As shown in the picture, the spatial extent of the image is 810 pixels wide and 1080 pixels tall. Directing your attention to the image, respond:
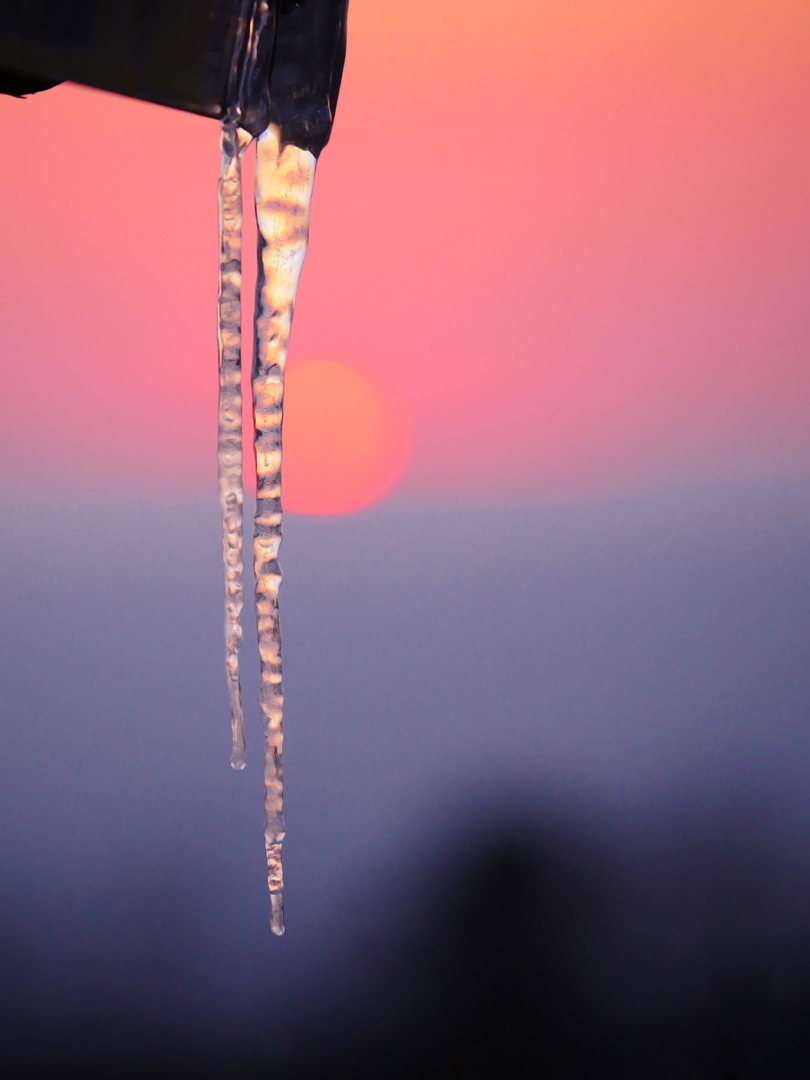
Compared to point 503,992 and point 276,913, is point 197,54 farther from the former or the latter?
point 503,992

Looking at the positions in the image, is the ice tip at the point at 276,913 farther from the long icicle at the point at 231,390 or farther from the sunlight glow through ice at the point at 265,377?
the long icicle at the point at 231,390

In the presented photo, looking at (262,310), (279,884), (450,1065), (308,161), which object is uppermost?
(308,161)

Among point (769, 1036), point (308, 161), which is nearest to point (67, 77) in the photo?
point (308, 161)

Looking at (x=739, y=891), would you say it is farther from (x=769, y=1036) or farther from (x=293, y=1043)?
(x=293, y=1043)

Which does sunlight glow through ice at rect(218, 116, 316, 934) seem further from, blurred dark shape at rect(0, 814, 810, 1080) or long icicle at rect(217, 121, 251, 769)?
blurred dark shape at rect(0, 814, 810, 1080)

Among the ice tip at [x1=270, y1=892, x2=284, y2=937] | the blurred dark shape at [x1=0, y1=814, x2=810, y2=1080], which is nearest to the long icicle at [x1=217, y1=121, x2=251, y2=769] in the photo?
the ice tip at [x1=270, y1=892, x2=284, y2=937]

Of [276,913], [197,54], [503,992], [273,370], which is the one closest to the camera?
[197,54]

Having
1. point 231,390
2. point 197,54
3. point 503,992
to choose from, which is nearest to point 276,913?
point 231,390
